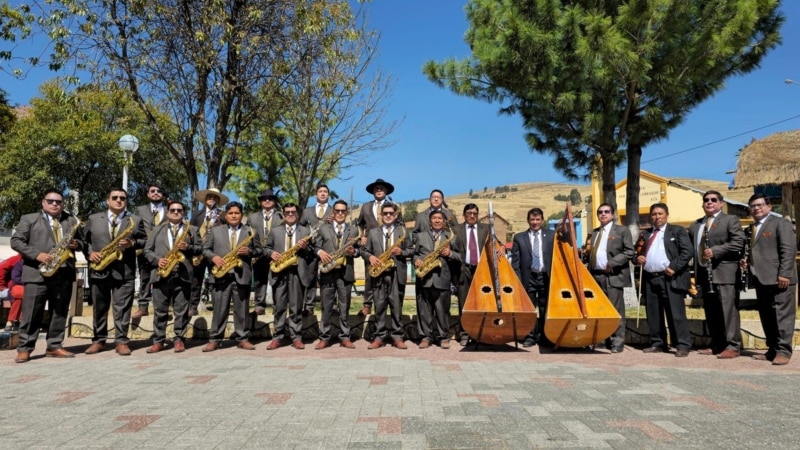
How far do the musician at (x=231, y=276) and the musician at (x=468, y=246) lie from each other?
270 centimetres

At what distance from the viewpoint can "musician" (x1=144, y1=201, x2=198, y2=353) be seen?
22.3 feet

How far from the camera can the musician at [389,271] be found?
7.01 m

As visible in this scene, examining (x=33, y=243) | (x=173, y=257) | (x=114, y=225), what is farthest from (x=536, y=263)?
(x=33, y=243)

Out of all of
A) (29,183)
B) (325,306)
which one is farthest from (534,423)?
(29,183)

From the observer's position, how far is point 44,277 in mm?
6316

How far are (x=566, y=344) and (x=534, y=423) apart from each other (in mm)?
3032

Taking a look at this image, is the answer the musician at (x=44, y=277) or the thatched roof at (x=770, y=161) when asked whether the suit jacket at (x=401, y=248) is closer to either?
the musician at (x=44, y=277)

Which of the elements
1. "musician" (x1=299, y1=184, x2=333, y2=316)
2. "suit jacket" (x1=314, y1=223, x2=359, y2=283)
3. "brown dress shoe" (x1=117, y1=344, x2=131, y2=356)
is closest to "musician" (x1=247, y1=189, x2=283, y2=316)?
"musician" (x1=299, y1=184, x2=333, y2=316)

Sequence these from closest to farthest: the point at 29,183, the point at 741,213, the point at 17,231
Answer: the point at 17,231 → the point at 29,183 → the point at 741,213

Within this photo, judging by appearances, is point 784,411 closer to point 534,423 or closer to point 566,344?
point 534,423

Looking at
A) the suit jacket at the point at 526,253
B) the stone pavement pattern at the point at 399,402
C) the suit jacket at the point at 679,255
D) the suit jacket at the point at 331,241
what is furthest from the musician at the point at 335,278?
the suit jacket at the point at 679,255

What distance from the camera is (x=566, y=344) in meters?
6.46

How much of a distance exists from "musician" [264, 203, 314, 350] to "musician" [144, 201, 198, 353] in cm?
102

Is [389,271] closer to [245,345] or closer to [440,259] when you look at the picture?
[440,259]
